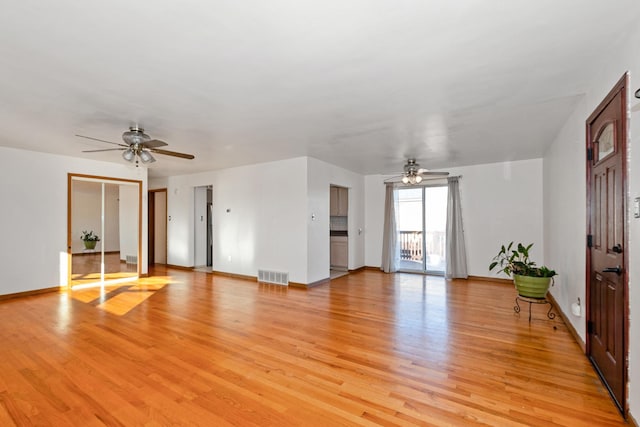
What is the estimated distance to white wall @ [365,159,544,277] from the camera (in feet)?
20.1

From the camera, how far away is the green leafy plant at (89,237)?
6043 millimetres

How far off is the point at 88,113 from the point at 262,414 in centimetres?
356

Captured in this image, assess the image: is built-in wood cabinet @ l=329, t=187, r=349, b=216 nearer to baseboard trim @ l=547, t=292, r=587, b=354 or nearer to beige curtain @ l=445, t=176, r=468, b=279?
beige curtain @ l=445, t=176, r=468, b=279

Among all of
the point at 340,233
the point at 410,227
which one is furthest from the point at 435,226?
the point at 340,233

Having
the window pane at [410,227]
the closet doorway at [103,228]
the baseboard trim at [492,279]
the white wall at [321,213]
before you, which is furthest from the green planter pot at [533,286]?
the closet doorway at [103,228]

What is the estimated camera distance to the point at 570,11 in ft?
5.78

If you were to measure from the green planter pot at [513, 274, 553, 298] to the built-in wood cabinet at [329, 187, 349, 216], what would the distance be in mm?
4390

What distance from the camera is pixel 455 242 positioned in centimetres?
672

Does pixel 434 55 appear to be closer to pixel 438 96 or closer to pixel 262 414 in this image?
pixel 438 96

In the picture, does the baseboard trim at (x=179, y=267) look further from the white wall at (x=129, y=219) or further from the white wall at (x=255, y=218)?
the white wall at (x=129, y=219)

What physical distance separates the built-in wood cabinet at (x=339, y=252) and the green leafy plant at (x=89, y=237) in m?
5.23

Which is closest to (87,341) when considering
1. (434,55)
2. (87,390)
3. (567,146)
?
(87,390)

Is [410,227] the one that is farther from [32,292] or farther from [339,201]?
[32,292]

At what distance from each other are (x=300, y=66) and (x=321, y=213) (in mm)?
4000
